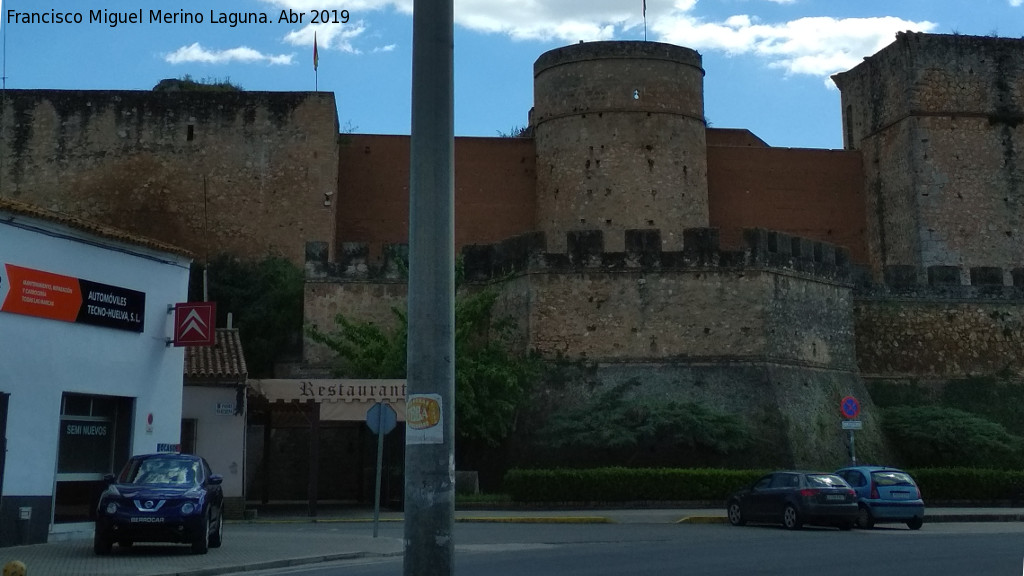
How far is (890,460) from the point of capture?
3016 cm

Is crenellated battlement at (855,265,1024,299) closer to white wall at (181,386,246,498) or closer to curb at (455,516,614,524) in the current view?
curb at (455,516,614,524)

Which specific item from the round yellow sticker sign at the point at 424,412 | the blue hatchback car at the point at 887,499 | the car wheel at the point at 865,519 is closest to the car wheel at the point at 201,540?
the round yellow sticker sign at the point at 424,412

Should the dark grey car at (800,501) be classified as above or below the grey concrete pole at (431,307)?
below

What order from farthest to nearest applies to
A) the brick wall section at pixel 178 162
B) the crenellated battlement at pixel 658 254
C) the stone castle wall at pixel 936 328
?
the brick wall section at pixel 178 162, the stone castle wall at pixel 936 328, the crenellated battlement at pixel 658 254

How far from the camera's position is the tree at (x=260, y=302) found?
34.1 metres

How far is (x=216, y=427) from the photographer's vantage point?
25250 mm

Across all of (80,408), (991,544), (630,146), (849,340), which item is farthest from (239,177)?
(991,544)

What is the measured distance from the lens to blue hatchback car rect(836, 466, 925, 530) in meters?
20.8

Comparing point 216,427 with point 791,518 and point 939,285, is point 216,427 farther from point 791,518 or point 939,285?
point 939,285

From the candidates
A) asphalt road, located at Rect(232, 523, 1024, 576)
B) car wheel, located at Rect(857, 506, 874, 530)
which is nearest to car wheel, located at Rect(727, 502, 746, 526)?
asphalt road, located at Rect(232, 523, 1024, 576)

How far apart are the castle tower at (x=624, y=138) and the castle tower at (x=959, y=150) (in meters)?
7.55

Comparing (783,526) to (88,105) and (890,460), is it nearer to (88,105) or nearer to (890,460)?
(890,460)

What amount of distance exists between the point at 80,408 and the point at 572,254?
552 inches

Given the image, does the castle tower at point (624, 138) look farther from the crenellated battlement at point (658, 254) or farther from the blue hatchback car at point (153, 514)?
the blue hatchback car at point (153, 514)
